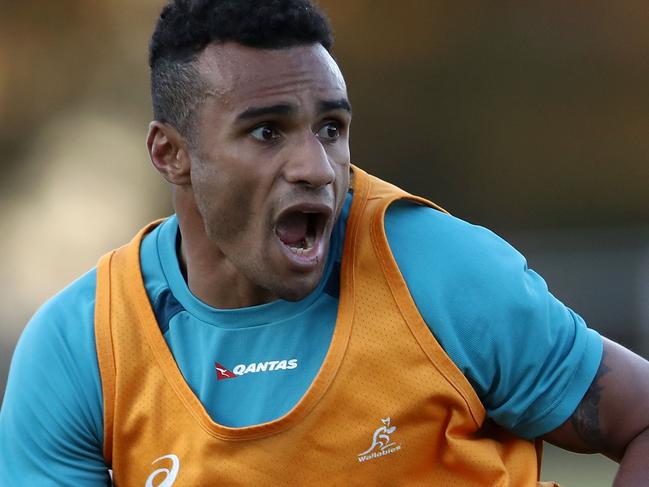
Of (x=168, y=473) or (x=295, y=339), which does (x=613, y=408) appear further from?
(x=168, y=473)

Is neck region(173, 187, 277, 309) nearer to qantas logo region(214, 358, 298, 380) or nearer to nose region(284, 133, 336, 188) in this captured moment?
qantas logo region(214, 358, 298, 380)

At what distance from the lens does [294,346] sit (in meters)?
2.86

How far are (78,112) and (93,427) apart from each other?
5.93 meters

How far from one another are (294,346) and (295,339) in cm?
2

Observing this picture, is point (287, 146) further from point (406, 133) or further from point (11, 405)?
point (406, 133)

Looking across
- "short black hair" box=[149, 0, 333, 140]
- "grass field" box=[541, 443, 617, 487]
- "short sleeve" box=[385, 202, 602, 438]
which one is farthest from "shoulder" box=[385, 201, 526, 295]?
"grass field" box=[541, 443, 617, 487]

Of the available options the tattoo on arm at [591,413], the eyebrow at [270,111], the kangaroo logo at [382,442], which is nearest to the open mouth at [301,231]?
the eyebrow at [270,111]

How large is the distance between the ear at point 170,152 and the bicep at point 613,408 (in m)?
1.06

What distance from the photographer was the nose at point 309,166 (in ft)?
8.82

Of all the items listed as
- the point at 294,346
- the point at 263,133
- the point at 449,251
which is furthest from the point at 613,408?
the point at 263,133

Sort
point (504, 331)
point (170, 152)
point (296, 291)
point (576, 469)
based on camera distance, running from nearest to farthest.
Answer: point (504, 331)
point (296, 291)
point (170, 152)
point (576, 469)

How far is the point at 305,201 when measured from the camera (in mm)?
2705

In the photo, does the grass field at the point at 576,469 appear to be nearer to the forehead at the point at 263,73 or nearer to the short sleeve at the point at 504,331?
the short sleeve at the point at 504,331

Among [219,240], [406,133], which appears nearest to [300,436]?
[219,240]
